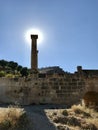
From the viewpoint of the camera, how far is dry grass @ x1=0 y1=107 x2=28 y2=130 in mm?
14367

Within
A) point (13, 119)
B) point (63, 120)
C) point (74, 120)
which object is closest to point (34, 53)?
point (74, 120)

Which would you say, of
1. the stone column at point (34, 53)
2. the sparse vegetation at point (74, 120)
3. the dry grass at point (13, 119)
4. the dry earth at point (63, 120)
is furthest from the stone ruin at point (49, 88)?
the stone column at point (34, 53)

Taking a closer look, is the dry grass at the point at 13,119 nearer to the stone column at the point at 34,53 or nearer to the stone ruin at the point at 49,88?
the stone ruin at the point at 49,88

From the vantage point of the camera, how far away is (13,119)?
14.8 meters

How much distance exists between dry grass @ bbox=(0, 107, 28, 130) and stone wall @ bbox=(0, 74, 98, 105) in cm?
717

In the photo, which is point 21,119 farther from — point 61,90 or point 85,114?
point 61,90

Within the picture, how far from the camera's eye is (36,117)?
631 inches

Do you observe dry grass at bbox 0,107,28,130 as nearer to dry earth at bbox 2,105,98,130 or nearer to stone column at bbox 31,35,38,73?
dry earth at bbox 2,105,98,130

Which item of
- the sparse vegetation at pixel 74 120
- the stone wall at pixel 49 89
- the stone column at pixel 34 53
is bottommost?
the sparse vegetation at pixel 74 120

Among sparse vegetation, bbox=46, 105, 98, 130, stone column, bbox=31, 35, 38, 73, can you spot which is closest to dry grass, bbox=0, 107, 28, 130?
sparse vegetation, bbox=46, 105, 98, 130

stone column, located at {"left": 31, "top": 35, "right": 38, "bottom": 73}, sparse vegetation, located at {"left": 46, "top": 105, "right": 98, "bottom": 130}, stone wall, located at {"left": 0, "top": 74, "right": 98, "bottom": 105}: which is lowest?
sparse vegetation, located at {"left": 46, "top": 105, "right": 98, "bottom": 130}

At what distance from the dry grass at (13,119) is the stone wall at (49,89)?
7167 millimetres

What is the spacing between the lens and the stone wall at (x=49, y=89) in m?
22.5

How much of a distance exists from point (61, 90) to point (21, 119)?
7.81 m
